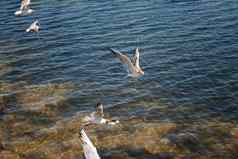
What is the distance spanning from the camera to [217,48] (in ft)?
86.7

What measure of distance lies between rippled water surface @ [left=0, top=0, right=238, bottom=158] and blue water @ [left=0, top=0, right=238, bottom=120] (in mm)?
59

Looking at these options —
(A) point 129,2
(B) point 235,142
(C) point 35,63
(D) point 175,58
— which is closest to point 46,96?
(C) point 35,63

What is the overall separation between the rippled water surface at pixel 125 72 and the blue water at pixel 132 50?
6cm

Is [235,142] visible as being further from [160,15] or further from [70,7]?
[70,7]

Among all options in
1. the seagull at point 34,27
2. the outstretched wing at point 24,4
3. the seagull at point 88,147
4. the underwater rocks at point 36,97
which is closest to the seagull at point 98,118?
the underwater rocks at point 36,97

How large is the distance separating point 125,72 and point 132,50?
122 inches

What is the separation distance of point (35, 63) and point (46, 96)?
5425 mm

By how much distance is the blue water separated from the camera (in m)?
22.4

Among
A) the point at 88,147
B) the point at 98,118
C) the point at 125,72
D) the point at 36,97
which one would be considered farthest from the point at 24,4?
the point at 88,147

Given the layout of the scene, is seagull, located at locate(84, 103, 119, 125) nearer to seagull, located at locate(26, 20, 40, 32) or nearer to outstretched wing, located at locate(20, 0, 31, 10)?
seagull, located at locate(26, 20, 40, 32)

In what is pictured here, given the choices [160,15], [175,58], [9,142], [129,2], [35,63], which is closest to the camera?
[9,142]

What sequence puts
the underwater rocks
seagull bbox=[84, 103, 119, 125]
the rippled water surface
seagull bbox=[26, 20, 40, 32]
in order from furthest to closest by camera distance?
seagull bbox=[26, 20, 40, 32]
the underwater rocks
the rippled water surface
seagull bbox=[84, 103, 119, 125]

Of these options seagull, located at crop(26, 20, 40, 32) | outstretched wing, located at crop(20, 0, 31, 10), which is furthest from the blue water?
outstretched wing, located at crop(20, 0, 31, 10)

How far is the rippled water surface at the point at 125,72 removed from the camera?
19750 millimetres
